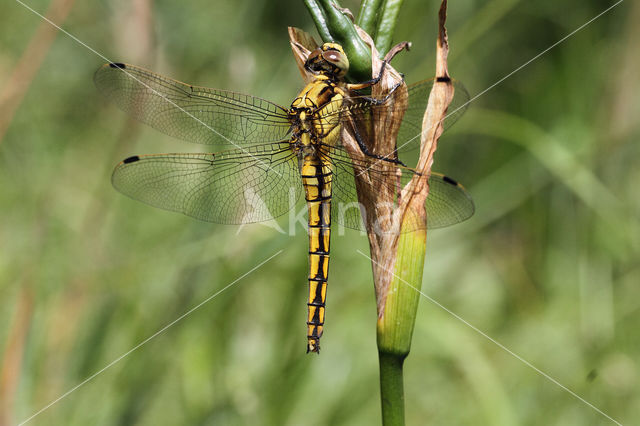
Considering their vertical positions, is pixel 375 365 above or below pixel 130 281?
below

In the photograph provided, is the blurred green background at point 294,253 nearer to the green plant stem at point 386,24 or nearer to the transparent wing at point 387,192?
the transparent wing at point 387,192

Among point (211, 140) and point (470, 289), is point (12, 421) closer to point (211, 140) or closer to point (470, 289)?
point (211, 140)

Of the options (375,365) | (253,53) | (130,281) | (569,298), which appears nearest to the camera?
(130,281)

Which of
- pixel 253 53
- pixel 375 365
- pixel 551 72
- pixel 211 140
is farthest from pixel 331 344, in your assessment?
pixel 551 72

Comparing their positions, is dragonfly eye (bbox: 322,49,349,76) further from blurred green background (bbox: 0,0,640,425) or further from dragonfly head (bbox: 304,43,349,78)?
blurred green background (bbox: 0,0,640,425)

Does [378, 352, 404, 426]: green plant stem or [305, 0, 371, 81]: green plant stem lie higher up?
[305, 0, 371, 81]: green plant stem

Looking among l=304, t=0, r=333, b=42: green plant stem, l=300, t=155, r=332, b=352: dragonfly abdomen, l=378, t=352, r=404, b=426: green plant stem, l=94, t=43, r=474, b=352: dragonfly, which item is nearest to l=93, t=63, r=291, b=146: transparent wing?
l=94, t=43, r=474, b=352: dragonfly

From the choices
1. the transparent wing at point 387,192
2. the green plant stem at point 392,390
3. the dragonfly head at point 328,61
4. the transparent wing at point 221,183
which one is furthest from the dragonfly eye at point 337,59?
the green plant stem at point 392,390
